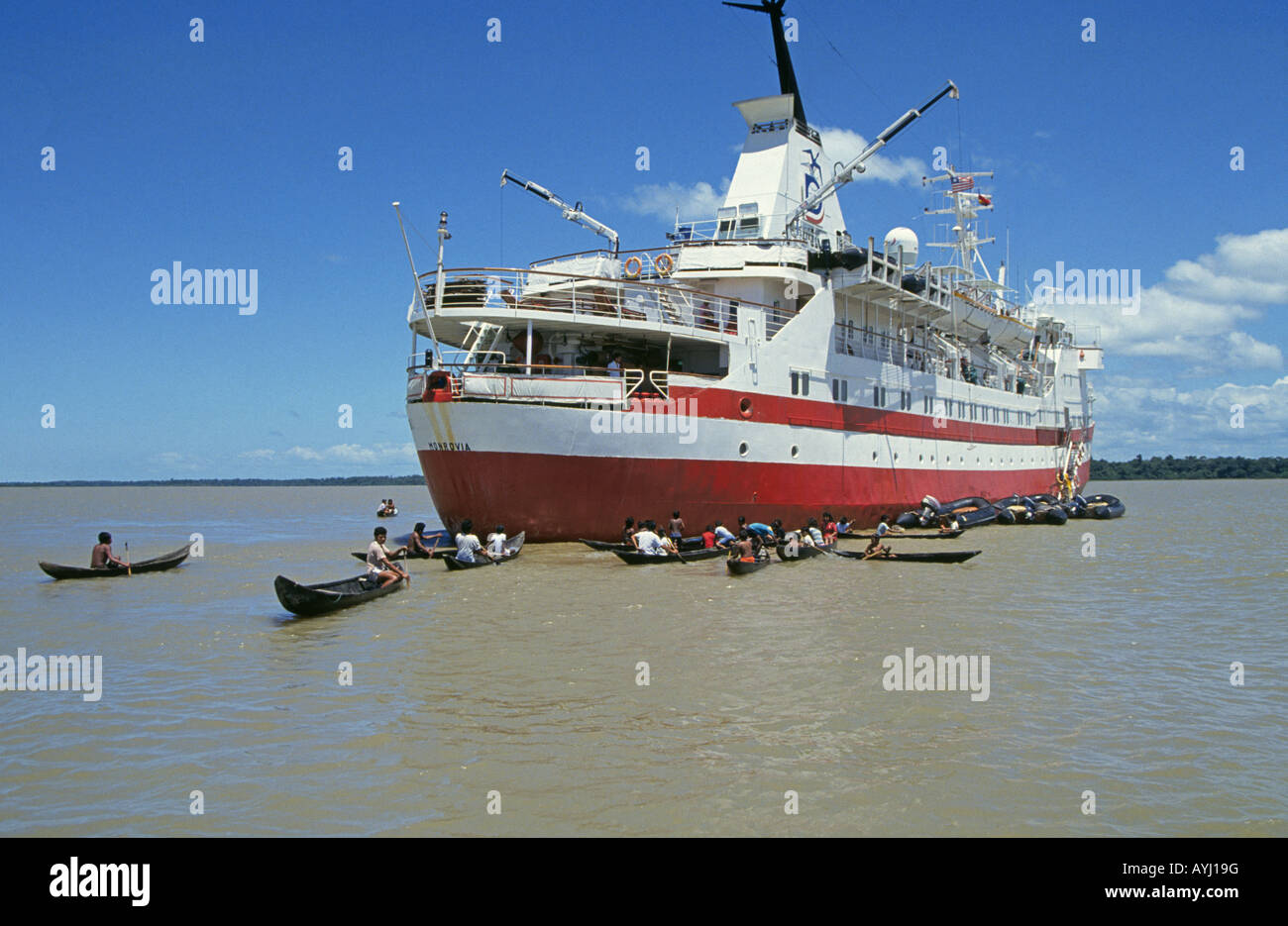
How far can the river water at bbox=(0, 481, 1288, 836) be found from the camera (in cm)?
702

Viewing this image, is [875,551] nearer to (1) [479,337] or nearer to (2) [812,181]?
(1) [479,337]

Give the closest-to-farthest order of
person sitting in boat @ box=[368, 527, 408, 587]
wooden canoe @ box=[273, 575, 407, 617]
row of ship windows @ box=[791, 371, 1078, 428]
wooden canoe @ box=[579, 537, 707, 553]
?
wooden canoe @ box=[273, 575, 407, 617] < person sitting in boat @ box=[368, 527, 408, 587] < wooden canoe @ box=[579, 537, 707, 553] < row of ship windows @ box=[791, 371, 1078, 428]

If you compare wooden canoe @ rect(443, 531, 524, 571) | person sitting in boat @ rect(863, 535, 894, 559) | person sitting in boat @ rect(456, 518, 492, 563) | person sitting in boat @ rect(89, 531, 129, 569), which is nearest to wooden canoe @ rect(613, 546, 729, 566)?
wooden canoe @ rect(443, 531, 524, 571)

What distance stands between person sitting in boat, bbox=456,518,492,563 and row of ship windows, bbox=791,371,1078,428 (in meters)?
11.3

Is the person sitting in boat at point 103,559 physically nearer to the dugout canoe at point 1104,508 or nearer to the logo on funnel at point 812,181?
the logo on funnel at point 812,181

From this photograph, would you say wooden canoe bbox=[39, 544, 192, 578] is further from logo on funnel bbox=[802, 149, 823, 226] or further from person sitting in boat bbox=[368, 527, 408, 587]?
logo on funnel bbox=[802, 149, 823, 226]

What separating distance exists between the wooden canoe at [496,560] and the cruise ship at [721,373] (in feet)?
2.89

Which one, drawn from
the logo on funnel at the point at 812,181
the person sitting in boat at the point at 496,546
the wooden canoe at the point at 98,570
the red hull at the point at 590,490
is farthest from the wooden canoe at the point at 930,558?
the wooden canoe at the point at 98,570

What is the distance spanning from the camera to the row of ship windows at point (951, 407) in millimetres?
27703

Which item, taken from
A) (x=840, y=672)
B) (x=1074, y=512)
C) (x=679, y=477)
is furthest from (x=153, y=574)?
(x=1074, y=512)

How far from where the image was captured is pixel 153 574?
22.1 m

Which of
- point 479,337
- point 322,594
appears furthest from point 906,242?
point 322,594

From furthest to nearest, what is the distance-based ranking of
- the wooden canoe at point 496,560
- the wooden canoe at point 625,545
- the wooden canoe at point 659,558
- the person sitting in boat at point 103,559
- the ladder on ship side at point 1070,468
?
the ladder on ship side at point 1070,468
the wooden canoe at point 625,545
the person sitting in boat at point 103,559
the wooden canoe at point 659,558
the wooden canoe at point 496,560
